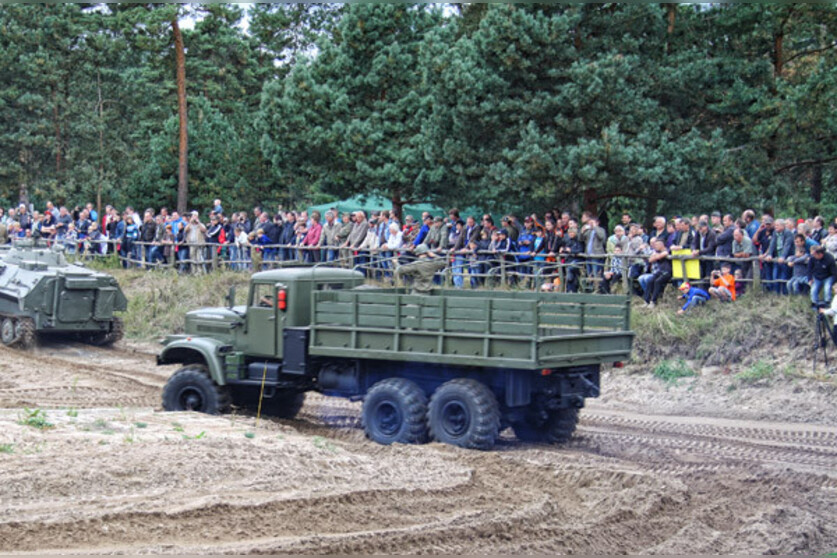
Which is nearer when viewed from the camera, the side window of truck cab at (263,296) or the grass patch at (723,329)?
the side window of truck cab at (263,296)

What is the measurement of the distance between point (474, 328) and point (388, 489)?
130 inches

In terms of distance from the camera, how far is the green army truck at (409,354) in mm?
13938

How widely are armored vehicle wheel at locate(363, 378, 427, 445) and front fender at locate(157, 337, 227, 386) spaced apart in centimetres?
221

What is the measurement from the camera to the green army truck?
13938mm

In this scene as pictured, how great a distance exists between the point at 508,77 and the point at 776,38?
6265mm

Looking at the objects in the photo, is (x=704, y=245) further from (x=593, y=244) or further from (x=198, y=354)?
(x=198, y=354)

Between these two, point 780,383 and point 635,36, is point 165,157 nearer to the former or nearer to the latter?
point 635,36

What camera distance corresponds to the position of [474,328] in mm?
14016

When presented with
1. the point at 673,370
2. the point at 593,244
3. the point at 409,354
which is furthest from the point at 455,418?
the point at 593,244

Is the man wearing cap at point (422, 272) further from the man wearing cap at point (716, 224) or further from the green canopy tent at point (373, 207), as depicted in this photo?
the green canopy tent at point (373, 207)

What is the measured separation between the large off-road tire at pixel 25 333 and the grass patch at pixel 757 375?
555 inches

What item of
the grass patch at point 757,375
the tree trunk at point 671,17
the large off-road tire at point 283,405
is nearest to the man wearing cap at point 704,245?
the grass patch at point 757,375

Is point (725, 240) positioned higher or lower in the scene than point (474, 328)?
higher

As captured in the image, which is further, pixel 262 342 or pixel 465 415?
pixel 262 342
